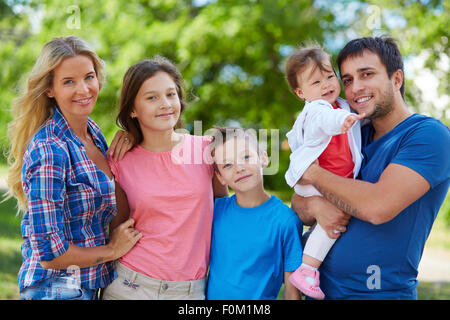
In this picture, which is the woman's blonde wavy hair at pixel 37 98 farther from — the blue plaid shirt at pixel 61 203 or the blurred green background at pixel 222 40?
the blurred green background at pixel 222 40

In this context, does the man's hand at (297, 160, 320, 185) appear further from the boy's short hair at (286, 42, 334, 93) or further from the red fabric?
the boy's short hair at (286, 42, 334, 93)

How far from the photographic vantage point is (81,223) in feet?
7.97

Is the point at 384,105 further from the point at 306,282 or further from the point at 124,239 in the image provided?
the point at 124,239

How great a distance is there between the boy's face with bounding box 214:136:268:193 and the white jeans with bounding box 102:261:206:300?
0.57 metres

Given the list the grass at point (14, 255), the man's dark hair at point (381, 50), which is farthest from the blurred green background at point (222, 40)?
the man's dark hair at point (381, 50)

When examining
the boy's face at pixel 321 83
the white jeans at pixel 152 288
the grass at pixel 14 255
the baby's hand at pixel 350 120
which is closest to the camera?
the baby's hand at pixel 350 120

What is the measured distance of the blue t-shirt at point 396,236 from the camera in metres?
2.24

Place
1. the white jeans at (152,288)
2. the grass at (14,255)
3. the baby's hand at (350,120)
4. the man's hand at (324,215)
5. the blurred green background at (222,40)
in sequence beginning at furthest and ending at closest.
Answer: the blurred green background at (222,40)
the grass at (14,255)
the white jeans at (152,288)
the man's hand at (324,215)
the baby's hand at (350,120)

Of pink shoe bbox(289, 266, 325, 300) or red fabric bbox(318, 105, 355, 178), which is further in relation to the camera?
red fabric bbox(318, 105, 355, 178)

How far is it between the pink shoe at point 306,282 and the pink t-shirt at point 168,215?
0.51 metres

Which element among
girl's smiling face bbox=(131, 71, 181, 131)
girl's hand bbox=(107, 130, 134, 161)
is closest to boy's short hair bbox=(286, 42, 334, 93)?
girl's smiling face bbox=(131, 71, 181, 131)

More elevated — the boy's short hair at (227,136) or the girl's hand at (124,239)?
the boy's short hair at (227,136)

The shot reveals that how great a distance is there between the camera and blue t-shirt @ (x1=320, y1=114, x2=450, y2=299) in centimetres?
224

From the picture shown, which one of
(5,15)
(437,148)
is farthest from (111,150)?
(5,15)
